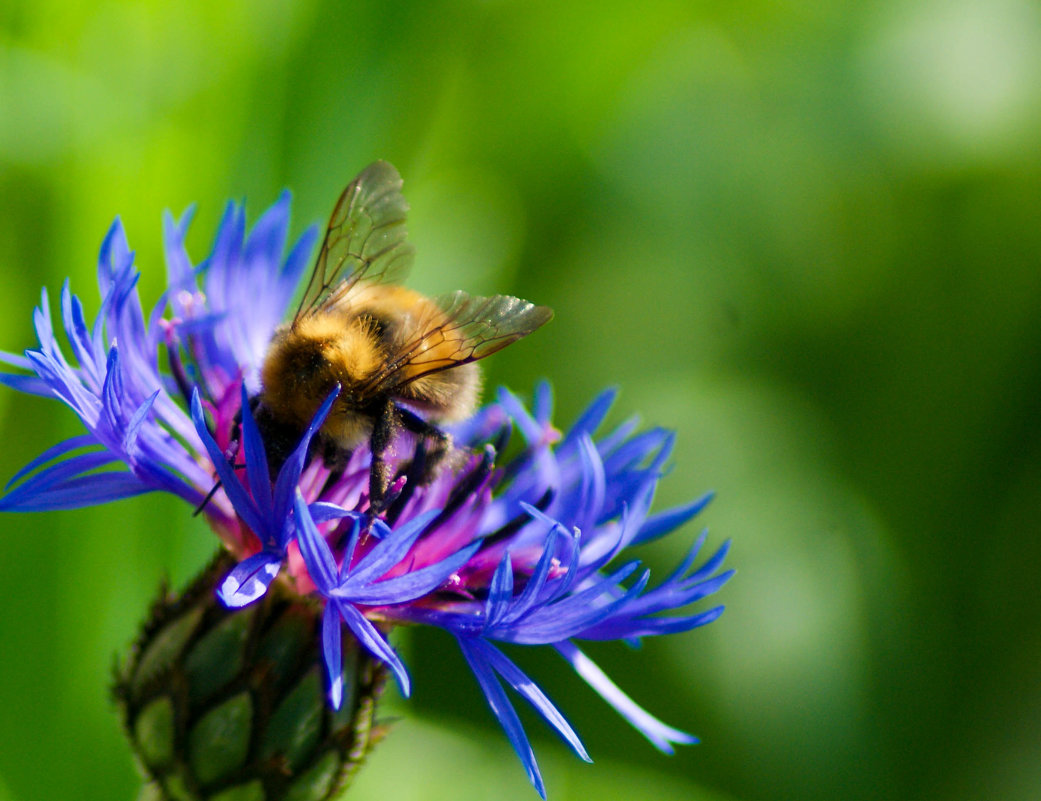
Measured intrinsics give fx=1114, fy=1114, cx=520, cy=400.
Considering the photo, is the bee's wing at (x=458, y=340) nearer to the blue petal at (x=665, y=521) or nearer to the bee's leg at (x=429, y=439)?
the bee's leg at (x=429, y=439)

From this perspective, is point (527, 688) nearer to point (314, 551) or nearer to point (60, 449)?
point (314, 551)

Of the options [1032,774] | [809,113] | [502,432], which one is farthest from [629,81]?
[1032,774]

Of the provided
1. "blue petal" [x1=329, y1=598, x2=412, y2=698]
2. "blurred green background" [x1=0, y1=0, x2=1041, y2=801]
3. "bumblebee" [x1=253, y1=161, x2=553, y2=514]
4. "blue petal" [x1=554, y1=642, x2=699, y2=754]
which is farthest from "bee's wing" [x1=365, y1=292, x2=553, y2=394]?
"blurred green background" [x1=0, y1=0, x2=1041, y2=801]

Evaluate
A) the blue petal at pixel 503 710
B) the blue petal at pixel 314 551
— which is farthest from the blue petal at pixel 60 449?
the blue petal at pixel 503 710

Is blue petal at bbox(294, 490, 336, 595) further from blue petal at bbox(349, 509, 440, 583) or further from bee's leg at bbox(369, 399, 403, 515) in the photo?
bee's leg at bbox(369, 399, 403, 515)

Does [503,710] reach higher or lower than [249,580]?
lower

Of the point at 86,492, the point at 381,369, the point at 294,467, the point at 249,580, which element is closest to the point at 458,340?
the point at 381,369

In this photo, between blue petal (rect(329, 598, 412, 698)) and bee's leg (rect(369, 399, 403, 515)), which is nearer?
blue petal (rect(329, 598, 412, 698))
